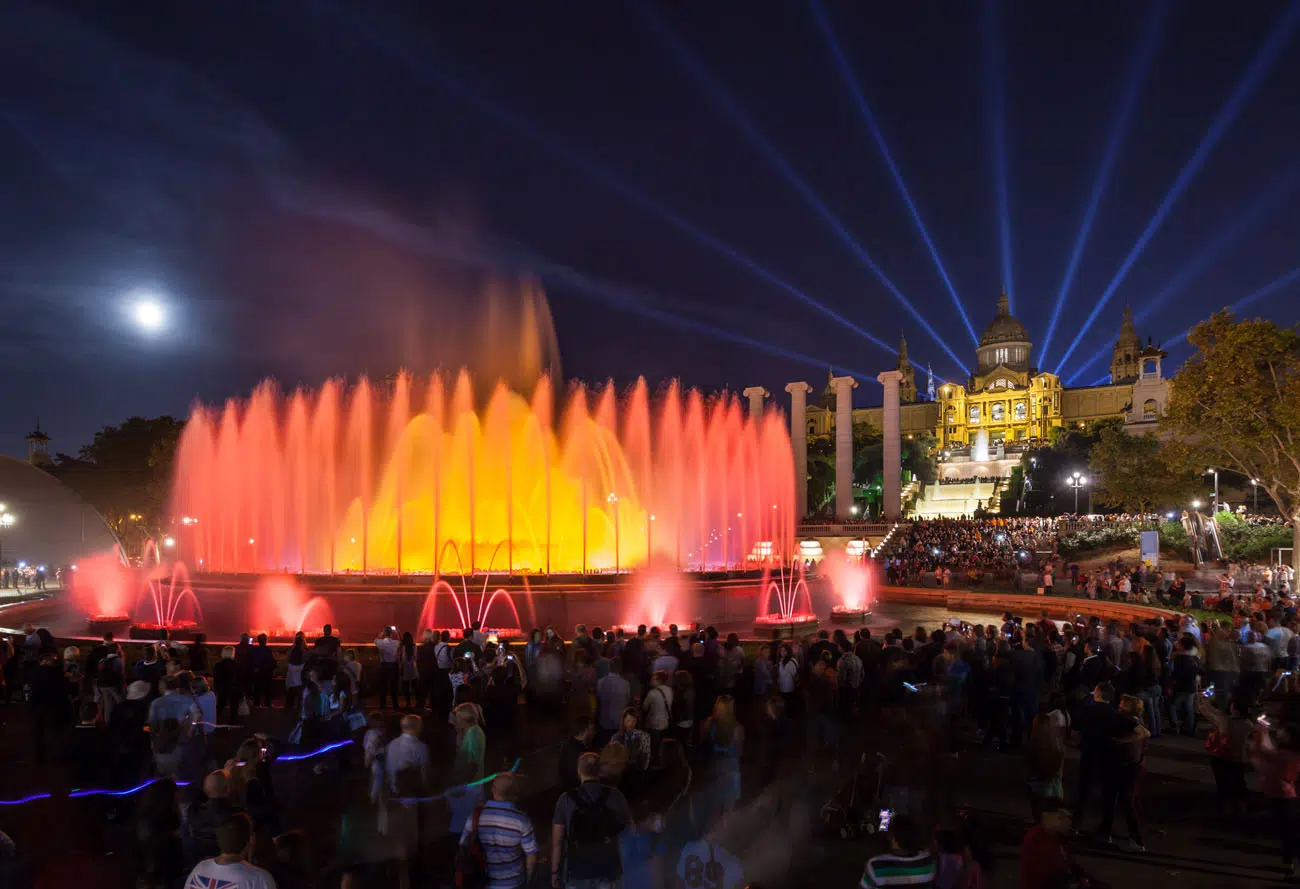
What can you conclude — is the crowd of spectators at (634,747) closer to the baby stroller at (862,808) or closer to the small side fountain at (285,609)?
the baby stroller at (862,808)

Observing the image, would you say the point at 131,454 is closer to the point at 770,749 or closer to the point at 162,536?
the point at 162,536

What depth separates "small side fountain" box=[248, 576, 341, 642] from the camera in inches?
803

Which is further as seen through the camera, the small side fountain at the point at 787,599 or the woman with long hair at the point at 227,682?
the small side fountain at the point at 787,599

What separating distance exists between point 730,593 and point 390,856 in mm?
16185

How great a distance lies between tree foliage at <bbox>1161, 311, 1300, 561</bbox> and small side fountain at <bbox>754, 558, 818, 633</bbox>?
1874cm

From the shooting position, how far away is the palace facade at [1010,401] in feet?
518

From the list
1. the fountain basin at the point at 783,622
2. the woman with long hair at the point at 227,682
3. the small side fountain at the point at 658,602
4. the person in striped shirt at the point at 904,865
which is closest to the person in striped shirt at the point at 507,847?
the person in striped shirt at the point at 904,865

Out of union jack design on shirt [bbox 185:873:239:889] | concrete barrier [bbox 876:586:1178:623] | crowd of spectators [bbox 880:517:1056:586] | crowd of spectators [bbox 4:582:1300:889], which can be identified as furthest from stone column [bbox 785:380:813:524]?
union jack design on shirt [bbox 185:873:239:889]

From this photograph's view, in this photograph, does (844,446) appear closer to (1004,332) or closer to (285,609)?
(285,609)

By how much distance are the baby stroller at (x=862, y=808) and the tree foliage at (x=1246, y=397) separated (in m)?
29.6

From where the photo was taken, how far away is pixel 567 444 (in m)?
32.4

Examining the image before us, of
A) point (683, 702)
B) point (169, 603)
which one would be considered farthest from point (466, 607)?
point (683, 702)

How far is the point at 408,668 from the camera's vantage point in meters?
13.5

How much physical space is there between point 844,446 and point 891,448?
367cm
